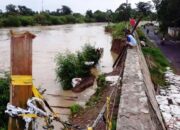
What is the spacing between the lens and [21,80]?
310cm

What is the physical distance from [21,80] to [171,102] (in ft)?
31.7

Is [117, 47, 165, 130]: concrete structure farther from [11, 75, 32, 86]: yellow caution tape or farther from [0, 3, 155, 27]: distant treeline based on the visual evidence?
[0, 3, 155, 27]: distant treeline

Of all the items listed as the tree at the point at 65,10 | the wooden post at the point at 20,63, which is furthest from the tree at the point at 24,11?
the wooden post at the point at 20,63

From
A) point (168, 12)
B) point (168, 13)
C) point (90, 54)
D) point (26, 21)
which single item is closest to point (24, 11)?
point (26, 21)

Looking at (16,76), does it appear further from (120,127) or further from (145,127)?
(145,127)

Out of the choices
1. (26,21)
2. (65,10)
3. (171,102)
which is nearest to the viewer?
(171,102)

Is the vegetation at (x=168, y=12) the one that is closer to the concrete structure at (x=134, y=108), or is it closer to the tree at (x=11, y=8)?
the concrete structure at (x=134, y=108)

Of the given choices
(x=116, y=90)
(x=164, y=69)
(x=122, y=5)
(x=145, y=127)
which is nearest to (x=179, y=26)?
(x=164, y=69)

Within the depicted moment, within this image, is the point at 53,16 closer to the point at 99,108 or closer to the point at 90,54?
the point at 90,54

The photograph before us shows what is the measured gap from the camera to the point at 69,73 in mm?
15523

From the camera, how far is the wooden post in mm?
3059

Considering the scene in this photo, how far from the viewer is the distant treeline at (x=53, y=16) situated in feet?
216

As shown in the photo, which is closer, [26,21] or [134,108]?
[134,108]

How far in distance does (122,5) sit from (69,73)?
202ft
